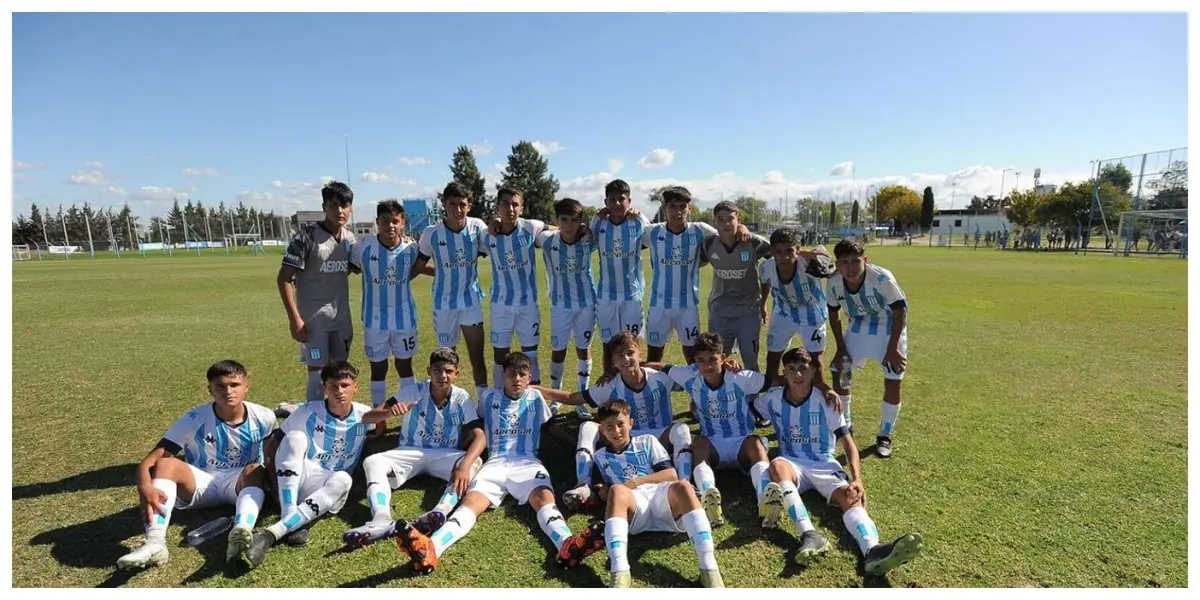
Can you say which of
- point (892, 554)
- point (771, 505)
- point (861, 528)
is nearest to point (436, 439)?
point (771, 505)

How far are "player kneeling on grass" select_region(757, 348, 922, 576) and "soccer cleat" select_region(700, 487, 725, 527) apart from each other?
27 centimetres

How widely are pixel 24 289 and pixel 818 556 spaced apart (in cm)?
2348

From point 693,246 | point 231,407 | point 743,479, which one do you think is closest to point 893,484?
point 743,479

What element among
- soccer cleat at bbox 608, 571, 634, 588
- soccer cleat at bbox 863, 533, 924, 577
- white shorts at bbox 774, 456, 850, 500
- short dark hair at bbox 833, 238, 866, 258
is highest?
short dark hair at bbox 833, 238, 866, 258

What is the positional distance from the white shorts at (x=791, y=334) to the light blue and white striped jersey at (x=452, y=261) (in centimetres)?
274

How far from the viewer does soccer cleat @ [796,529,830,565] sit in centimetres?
313

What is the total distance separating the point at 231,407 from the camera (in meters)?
3.81

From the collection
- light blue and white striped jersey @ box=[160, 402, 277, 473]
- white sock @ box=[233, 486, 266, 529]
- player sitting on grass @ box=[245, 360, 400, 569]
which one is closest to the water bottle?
white sock @ box=[233, 486, 266, 529]

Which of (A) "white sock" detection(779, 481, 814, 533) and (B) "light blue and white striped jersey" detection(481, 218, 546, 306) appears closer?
(A) "white sock" detection(779, 481, 814, 533)

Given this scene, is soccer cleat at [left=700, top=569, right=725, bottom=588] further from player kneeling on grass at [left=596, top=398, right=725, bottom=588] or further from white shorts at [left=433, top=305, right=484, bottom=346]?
white shorts at [left=433, top=305, right=484, bottom=346]

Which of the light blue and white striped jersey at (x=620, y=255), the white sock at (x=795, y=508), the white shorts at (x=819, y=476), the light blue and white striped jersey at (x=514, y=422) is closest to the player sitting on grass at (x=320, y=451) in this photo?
the light blue and white striped jersey at (x=514, y=422)

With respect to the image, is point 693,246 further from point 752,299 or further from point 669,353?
point 669,353

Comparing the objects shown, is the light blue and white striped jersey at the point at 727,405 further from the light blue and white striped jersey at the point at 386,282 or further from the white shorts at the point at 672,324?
the light blue and white striped jersey at the point at 386,282

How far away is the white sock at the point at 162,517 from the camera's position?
3197mm
